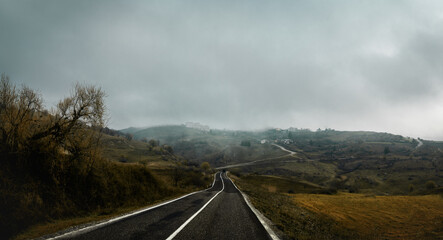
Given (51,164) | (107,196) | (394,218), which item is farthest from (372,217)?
(51,164)

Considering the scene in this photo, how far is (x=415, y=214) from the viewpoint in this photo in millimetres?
28922

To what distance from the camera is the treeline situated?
323 inches

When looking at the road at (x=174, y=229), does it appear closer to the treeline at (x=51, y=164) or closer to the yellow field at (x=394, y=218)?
the treeline at (x=51, y=164)

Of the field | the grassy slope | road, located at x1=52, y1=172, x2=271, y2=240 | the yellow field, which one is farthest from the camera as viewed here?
the yellow field

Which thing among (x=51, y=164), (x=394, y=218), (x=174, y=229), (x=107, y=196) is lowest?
(x=394, y=218)

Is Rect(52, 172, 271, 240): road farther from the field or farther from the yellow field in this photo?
the yellow field

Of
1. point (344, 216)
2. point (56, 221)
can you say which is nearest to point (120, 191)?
point (56, 221)

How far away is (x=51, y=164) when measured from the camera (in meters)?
10.2

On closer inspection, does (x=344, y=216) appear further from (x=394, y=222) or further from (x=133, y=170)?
(x=133, y=170)

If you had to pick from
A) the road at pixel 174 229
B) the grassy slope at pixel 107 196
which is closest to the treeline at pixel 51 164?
the grassy slope at pixel 107 196

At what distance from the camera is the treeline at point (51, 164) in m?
8.20

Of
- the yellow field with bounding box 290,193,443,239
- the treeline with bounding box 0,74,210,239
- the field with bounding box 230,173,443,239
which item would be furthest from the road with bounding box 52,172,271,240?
the yellow field with bounding box 290,193,443,239

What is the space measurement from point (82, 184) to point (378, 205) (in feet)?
152

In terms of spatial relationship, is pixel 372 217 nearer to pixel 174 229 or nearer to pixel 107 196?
pixel 174 229
